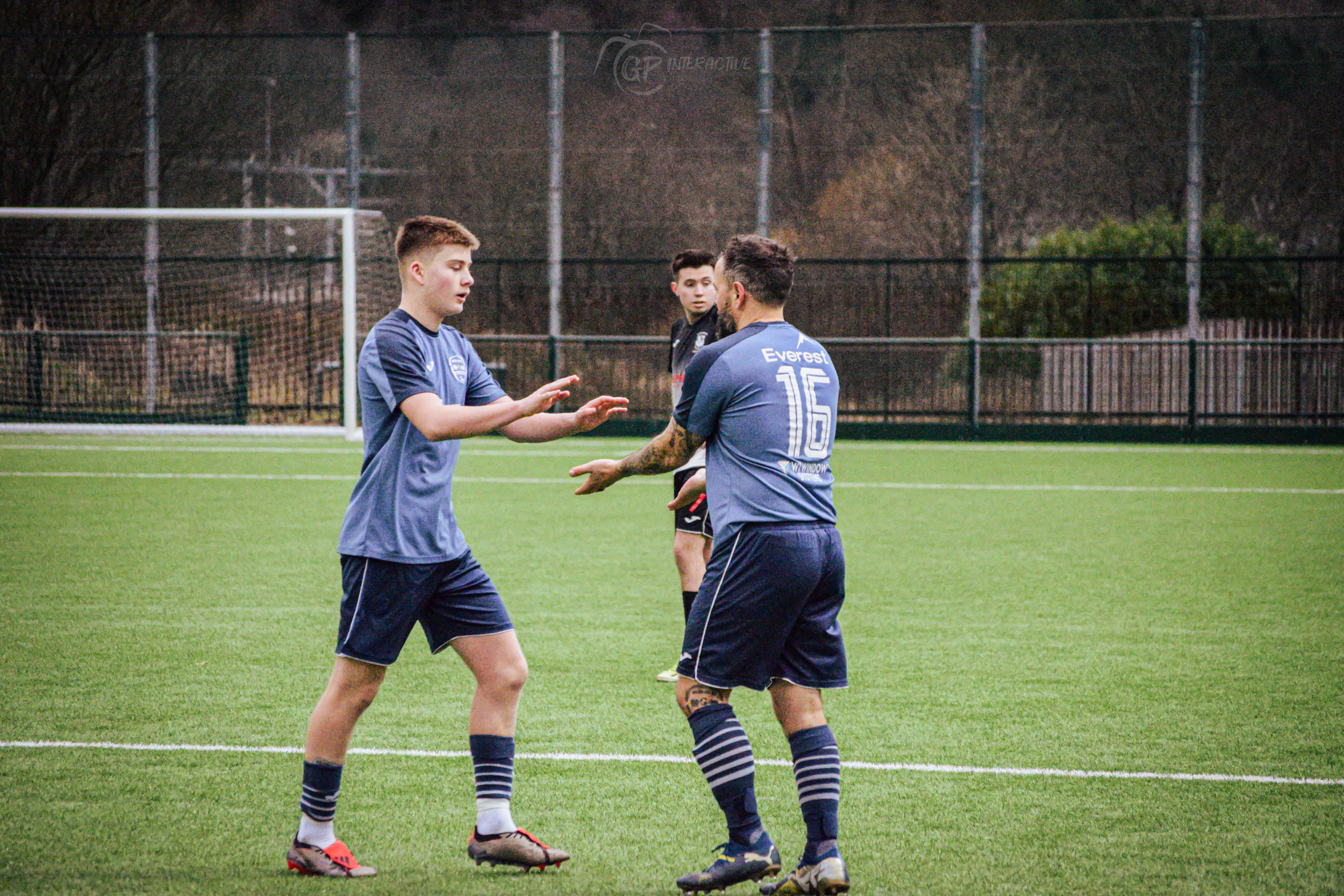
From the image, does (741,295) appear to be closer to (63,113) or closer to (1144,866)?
(1144,866)

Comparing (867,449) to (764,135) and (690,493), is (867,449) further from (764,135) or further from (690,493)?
(690,493)

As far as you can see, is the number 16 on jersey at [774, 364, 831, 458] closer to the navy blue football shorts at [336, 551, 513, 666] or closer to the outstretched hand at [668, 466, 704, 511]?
the outstretched hand at [668, 466, 704, 511]

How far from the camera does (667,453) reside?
13.6ft

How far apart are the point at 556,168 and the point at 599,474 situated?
18673 mm

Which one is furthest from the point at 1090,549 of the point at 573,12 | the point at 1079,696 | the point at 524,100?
the point at 573,12

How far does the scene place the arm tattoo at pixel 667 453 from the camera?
4.09m

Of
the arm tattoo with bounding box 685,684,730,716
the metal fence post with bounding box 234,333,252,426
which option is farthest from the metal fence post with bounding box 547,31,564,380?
the arm tattoo with bounding box 685,684,730,716

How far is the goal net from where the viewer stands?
18.9 metres

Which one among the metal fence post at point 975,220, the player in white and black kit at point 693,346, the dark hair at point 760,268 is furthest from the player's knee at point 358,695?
the metal fence post at point 975,220

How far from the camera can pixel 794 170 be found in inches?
922

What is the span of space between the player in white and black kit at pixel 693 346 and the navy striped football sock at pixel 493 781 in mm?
2311

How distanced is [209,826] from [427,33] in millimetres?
20913

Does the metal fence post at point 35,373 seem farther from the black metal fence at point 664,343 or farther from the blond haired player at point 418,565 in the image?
the blond haired player at point 418,565

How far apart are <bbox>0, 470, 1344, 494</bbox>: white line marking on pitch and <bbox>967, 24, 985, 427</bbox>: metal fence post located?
611cm
